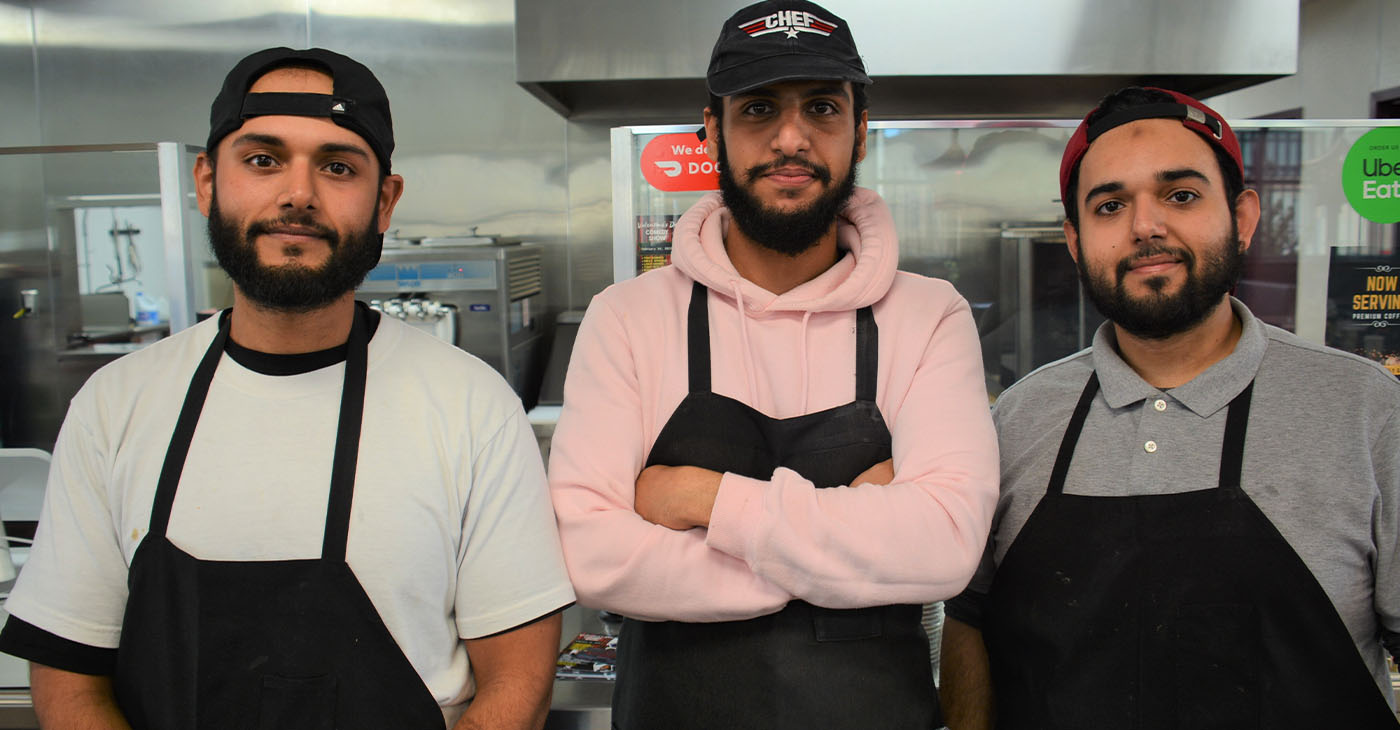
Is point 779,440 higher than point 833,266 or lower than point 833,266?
lower

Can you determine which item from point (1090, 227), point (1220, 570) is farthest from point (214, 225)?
point (1220, 570)

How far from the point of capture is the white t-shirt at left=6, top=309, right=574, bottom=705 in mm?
1208

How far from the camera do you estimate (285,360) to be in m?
1.30

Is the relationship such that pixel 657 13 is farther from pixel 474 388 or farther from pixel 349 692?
pixel 349 692

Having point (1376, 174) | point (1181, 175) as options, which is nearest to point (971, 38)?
point (1376, 174)

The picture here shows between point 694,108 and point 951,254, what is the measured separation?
1517mm

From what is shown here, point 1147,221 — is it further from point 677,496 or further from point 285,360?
point 285,360

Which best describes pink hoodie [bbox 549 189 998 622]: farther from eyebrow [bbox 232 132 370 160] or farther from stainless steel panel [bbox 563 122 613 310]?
stainless steel panel [bbox 563 122 613 310]

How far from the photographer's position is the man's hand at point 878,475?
1.28 m

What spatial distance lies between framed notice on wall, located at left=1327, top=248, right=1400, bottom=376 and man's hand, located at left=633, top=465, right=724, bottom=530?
2.13m

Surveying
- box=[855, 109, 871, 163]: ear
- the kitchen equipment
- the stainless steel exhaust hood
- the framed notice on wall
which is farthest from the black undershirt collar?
the framed notice on wall

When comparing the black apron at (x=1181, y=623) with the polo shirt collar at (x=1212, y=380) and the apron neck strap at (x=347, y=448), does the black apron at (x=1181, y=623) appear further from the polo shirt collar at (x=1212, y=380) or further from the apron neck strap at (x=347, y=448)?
the apron neck strap at (x=347, y=448)

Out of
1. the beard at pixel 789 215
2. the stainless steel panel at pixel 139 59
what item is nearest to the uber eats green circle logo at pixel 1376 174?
the beard at pixel 789 215

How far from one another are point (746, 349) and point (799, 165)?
0.89 ft
